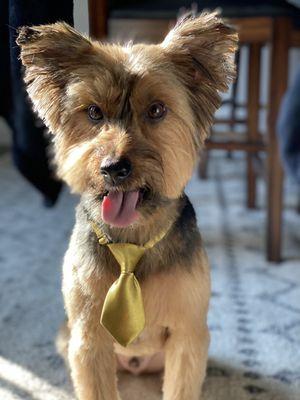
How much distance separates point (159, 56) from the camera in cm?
98

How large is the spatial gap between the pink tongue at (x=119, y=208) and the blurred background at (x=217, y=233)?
0.30 meters

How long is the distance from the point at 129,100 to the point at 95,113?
7 cm

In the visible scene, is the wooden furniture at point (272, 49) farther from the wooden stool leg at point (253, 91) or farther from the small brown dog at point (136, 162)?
the small brown dog at point (136, 162)

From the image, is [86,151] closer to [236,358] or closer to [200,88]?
[200,88]

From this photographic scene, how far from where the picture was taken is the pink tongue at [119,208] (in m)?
0.94

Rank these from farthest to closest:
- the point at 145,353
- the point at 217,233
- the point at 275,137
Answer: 1. the point at 217,233
2. the point at 275,137
3. the point at 145,353

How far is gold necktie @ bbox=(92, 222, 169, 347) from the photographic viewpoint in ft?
3.22

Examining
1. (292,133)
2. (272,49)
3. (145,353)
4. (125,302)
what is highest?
(272,49)

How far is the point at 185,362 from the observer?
3.52 feet

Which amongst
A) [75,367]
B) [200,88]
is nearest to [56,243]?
[75,367]

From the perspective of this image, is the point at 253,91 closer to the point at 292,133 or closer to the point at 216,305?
the point at 292,133

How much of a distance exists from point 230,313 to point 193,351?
55cm

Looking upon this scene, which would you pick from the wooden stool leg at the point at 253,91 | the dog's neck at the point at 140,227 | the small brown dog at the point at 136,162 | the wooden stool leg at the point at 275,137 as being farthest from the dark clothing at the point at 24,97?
the wooden stool leg at the point at 253,91

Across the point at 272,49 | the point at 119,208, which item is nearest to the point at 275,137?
the point at 272,49
